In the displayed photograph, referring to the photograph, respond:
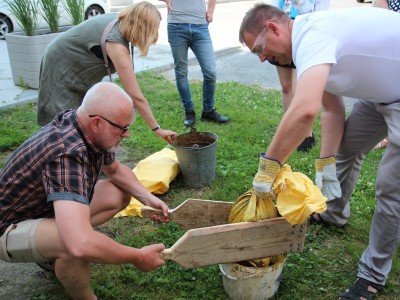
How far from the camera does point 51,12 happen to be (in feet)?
19.8

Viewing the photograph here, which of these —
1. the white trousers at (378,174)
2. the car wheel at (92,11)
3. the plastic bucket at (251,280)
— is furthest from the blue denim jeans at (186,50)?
the car wheel at (92,11)

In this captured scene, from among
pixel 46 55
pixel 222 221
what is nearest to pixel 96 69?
pixel 46 55

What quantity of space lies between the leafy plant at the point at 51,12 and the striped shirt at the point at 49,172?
176 inches

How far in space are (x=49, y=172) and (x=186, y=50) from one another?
10.5 ft

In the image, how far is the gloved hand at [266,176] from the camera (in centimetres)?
201

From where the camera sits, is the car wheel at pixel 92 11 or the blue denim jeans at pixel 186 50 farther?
the car wheel at pixel 92 11

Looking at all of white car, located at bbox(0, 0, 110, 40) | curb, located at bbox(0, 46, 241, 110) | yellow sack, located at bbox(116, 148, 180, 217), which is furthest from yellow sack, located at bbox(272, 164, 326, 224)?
white car, located at bbox(0, 0, 110, 40)

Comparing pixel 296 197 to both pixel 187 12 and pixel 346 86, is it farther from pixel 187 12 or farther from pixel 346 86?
pixel 187 12

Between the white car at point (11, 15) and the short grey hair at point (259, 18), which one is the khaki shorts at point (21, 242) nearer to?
the short grey hair at point (259, 18)

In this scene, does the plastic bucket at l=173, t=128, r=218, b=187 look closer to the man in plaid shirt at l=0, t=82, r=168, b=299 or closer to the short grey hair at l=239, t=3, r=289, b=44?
the man in plaid shirt at l=0, t=82, r=168, b=299

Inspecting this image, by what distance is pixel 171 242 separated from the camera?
288 cm

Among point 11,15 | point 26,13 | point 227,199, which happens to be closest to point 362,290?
point 227,199

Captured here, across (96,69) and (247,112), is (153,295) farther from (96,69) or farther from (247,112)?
(247,112)

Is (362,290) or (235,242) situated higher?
(235,242)
